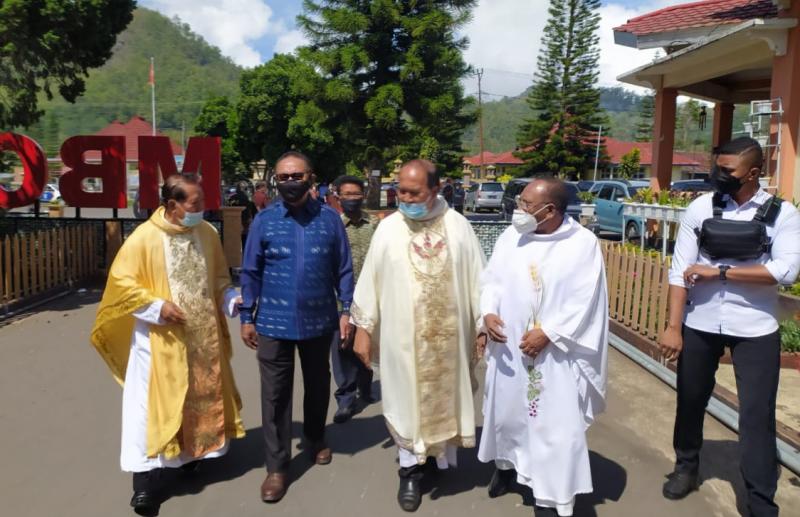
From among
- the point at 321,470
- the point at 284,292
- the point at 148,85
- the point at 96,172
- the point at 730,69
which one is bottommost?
the point at 321,470

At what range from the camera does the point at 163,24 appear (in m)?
188

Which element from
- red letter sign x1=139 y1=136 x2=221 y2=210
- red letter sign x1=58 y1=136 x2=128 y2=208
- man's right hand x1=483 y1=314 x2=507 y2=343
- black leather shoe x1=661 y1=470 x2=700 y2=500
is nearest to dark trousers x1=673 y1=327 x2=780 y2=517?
black leather shoe x1=661 y1=470 x2=700 y2=500

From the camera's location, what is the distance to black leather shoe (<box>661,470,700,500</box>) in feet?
12.1

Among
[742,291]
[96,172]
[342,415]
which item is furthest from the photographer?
[96,172]

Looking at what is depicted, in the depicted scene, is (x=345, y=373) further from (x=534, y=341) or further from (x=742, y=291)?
(x=742, y=291)

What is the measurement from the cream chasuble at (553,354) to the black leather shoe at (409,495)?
57 cm

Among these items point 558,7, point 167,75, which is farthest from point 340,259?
point 167,75

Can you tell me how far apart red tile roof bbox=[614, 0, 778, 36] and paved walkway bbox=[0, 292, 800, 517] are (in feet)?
27.3

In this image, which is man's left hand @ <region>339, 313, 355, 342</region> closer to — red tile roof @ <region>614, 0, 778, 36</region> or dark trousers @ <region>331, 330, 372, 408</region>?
dark trousers @ <region>331, 330, 372, 408</region>

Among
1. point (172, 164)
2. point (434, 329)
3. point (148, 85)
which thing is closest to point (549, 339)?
point (434, 329)

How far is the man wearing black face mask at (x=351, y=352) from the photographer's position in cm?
503

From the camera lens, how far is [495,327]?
3.39 meters

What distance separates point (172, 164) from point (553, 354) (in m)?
9.20

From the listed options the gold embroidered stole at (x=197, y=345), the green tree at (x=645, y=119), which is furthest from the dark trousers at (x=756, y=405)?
the green tree at (x=645, y=119)
